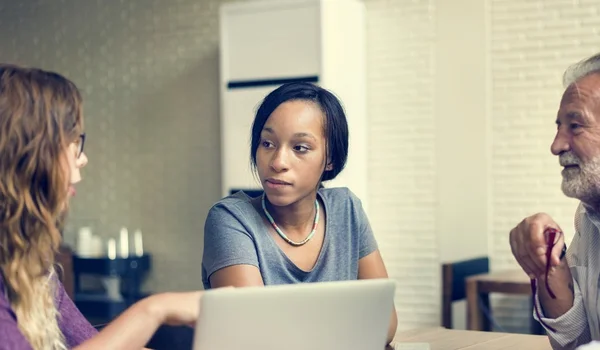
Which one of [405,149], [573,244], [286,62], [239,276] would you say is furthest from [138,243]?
[573,244]

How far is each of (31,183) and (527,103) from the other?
156 inches

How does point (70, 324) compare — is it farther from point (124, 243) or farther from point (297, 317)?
point (124, 243)

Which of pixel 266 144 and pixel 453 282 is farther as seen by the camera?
pixel 453 282

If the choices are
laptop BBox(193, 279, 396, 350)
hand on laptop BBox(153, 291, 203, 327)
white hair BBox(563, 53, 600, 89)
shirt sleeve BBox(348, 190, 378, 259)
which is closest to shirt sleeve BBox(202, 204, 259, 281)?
shirt sleeve BBox(348, 190, 378, 259)

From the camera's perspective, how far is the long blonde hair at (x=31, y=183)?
167 cm

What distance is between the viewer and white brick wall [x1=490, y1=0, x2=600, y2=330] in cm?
A: 509

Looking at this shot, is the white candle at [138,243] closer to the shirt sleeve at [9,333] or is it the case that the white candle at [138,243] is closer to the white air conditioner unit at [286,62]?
the white air conditioner unit at [286,62]

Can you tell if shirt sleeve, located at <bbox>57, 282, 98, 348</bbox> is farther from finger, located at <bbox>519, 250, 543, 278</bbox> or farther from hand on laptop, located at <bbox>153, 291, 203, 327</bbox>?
finger, located at <bbox>519, 250, 543, 278</bbox>

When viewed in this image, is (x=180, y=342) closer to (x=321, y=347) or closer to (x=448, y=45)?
(x=321, y=347)

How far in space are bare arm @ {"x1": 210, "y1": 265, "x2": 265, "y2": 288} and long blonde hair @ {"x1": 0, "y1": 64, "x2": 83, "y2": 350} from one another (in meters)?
0.67

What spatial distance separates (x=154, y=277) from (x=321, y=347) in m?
4.98

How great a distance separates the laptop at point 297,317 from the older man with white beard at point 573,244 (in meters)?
0.79

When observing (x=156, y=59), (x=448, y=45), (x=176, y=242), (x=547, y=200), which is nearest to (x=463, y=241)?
(x=547, y=200)

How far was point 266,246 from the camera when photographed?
97.3 inches
